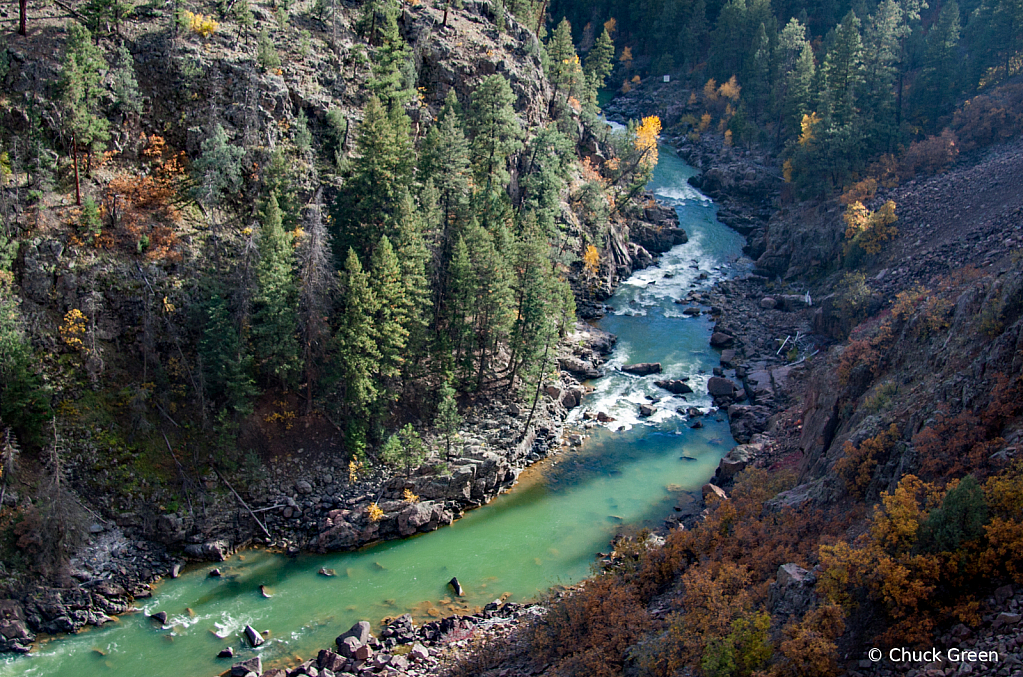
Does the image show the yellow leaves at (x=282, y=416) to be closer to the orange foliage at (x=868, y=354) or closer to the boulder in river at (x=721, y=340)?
the orange foliage at (x=868, y=354)

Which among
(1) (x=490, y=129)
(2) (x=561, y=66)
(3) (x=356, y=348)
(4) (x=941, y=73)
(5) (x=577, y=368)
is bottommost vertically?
(5) (x=577, y=368)

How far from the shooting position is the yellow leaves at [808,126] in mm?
78125

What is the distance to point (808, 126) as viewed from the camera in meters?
79.9

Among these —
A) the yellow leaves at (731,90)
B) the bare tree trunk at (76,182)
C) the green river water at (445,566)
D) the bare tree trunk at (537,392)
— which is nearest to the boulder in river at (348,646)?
the green river water at (445,566)

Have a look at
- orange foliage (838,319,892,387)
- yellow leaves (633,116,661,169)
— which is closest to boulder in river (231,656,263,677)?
orange foliage (838,319,892,387)

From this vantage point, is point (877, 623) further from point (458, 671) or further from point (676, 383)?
point (676, 383)

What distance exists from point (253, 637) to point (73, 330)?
18.7 metres

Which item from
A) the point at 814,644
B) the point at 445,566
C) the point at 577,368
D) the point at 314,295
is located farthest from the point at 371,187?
the point at 814,644

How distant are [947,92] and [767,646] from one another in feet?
244

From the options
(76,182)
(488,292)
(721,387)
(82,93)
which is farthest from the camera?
(721,387)

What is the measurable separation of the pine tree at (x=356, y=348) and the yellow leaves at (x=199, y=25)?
21019mm

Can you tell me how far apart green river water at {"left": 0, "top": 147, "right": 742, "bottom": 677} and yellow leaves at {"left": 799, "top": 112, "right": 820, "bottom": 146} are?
115ft

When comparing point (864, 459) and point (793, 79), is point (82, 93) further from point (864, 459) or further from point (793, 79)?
point (793, 79)

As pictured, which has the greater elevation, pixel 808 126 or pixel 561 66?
pixel 561 66
